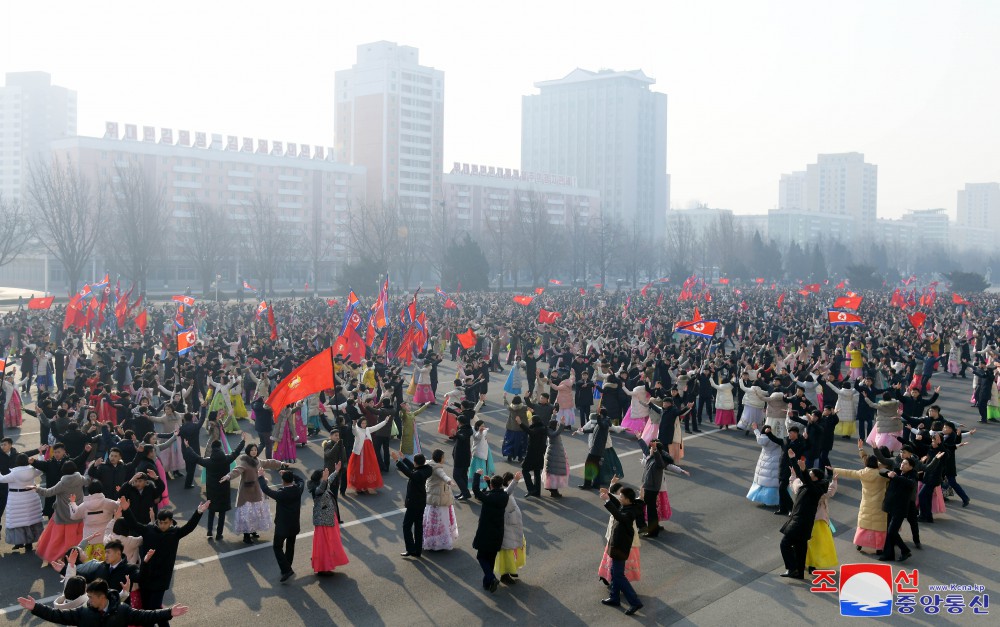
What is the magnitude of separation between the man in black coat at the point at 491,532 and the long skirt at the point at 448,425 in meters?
8.72

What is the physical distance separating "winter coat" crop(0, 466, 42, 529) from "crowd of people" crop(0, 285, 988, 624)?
1.0 inches

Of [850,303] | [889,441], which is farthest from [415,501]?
[850,303]

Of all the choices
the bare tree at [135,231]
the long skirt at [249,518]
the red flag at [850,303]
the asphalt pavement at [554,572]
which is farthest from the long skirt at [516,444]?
the bare tree at [135,231]

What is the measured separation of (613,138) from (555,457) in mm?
177889

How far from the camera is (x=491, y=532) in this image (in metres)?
9.91

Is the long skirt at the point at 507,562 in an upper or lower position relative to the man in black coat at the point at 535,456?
lower

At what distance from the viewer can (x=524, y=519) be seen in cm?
1277

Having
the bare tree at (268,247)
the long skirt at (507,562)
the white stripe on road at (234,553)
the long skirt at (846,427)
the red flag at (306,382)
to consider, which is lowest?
the white stripe on road at (234,553)

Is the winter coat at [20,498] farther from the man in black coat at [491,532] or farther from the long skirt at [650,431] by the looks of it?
the long skirt at [650,431]

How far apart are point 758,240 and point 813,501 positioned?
96.4 metres

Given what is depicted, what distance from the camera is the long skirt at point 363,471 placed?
46.1 feet

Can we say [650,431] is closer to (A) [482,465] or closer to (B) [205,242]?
(A) [482,465]

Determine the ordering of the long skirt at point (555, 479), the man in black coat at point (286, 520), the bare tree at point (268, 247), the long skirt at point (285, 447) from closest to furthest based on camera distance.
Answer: the man in black coat at point (286, 520) → the long skirt at point (555, 479) → the long skirt at point (285, 447) → the bare tree at point (268, 247)

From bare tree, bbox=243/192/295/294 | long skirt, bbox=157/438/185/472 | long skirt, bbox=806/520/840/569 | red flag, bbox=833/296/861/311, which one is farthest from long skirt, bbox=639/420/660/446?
bare tree, bbox=243/192/295/294
